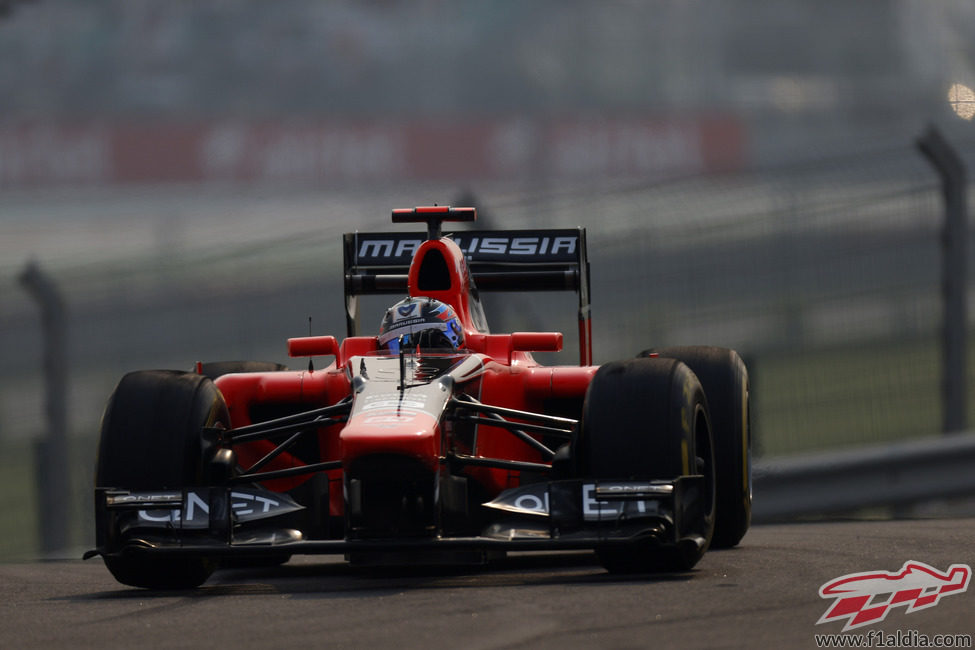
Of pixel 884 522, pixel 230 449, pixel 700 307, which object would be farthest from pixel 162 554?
pixel 700 307

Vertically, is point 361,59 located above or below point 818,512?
above

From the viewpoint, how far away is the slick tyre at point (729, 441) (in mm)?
7086

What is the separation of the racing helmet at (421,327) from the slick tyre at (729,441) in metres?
Result: 0.85

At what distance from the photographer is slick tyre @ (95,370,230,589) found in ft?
20.5

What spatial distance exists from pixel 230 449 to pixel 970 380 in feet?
15.2

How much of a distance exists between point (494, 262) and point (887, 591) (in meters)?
3.62

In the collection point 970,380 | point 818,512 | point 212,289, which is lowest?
point 818,512

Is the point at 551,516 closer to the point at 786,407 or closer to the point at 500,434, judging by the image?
the point at 500,434

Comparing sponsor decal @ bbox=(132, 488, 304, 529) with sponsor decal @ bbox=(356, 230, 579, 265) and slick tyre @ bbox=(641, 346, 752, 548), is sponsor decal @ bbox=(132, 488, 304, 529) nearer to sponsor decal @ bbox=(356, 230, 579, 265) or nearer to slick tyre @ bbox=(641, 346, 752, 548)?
slick tyre @ bbox=(641, 346, 752, 548)

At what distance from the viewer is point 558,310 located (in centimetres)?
994

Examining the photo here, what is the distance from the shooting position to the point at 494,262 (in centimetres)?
850

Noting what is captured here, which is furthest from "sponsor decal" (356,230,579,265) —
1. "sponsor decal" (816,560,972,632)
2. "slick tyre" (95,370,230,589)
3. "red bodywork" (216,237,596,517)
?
"sponsor decal" (816,560,972,632)

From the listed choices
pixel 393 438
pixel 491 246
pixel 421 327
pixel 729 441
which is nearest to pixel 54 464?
pixel 491 246

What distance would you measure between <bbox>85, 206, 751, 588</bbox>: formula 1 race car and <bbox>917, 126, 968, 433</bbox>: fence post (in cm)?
257
